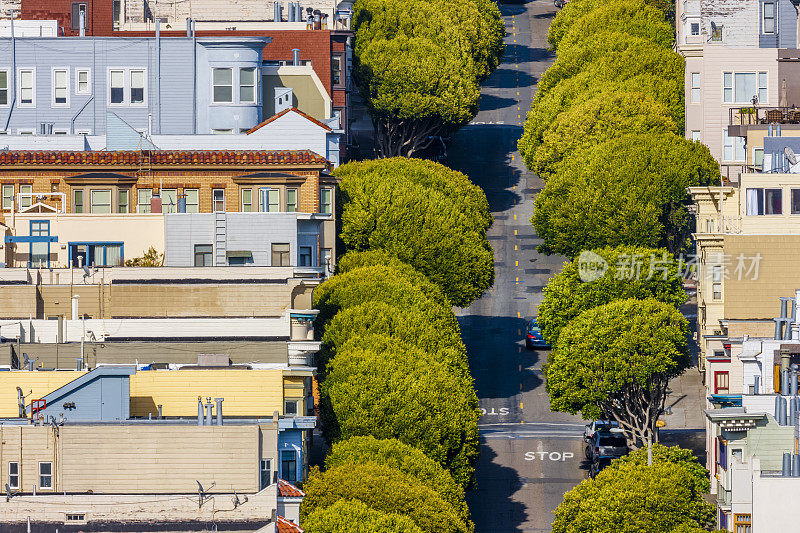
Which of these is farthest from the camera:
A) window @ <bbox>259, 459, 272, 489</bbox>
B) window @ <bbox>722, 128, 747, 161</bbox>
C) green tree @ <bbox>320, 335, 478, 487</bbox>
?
window @ <bbox>722, 128, 747, 161</bbox>

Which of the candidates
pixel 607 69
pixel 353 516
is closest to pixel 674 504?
pixel 353 516

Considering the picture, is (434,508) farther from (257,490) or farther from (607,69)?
(607,69)

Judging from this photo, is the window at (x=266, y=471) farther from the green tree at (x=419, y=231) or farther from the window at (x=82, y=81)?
the window at (x=82, y=81)

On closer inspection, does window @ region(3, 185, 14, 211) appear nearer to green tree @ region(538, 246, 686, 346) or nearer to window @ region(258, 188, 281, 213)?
window @ region(258, 188, 281, 213)

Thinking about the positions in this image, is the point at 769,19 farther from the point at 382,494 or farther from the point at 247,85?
the point at 382,494

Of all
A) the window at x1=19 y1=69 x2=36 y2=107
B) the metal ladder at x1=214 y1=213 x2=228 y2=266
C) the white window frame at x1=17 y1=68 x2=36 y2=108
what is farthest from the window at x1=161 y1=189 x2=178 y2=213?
the window at x1=19 y1=69 x2=36 y2=107
